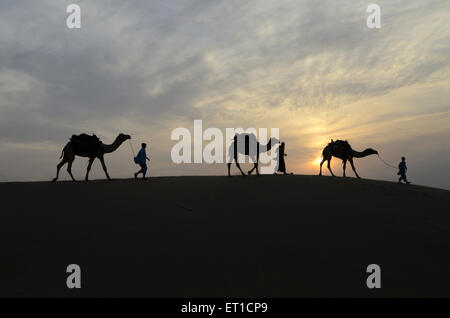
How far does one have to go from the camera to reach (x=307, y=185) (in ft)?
48.4

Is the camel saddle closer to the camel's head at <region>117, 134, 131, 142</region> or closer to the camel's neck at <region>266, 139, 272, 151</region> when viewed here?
the camel's head at <region>117, 134, 131, 142</region>

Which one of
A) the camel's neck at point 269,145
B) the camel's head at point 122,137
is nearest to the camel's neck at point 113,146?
the camel's head at point 122,137

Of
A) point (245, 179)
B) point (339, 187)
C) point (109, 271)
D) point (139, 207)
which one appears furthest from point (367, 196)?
point (109, 271)

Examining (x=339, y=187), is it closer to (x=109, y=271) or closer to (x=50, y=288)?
(x=109, y=271)

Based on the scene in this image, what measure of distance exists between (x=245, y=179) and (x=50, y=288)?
10206 mm

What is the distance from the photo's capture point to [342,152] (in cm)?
1925

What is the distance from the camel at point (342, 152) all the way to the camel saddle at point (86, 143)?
36.4ft

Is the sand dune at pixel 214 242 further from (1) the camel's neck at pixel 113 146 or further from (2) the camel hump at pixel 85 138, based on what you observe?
(1) the camel's neck at pixel 113 146

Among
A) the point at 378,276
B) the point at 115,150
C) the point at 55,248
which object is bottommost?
the point at 378,276

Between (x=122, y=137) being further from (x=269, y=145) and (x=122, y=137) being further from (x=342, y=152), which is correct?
(x=342, y=152)

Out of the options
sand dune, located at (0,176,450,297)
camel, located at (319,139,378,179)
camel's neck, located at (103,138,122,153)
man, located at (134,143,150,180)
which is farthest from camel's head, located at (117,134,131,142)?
camel, located at (319,139,378,179)

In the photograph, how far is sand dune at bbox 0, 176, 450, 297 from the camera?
21.4 feet

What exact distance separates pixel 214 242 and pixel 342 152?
13.1 m

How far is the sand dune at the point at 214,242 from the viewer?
6.51m
